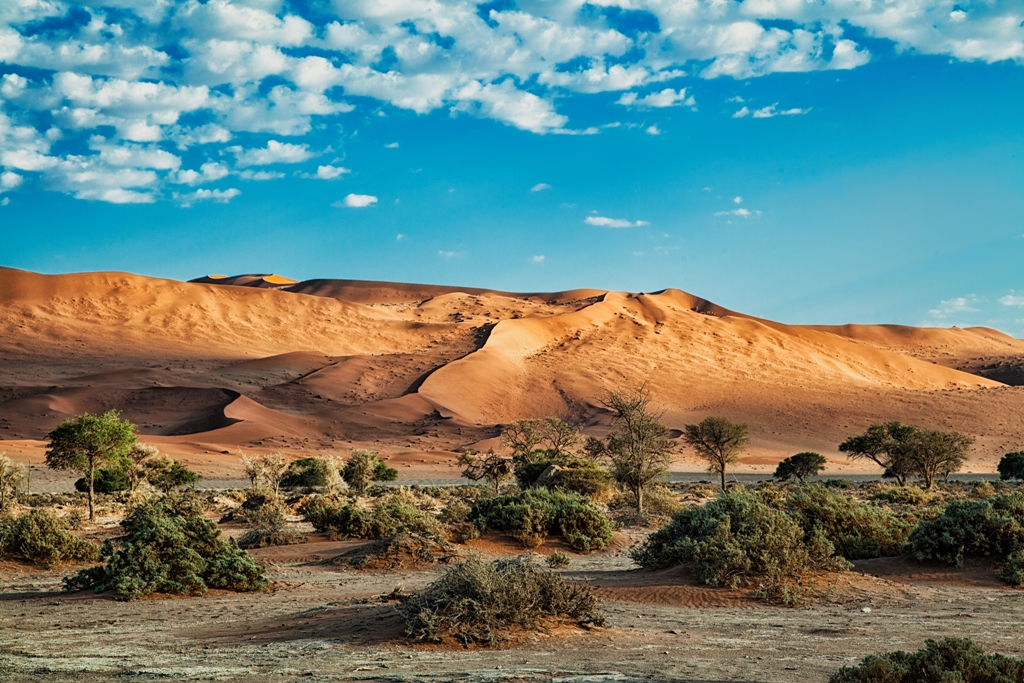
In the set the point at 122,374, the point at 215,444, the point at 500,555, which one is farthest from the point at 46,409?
the point at 500,555

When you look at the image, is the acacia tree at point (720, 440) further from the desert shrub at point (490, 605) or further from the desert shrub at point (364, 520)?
the desert shrub at point (490, 605)

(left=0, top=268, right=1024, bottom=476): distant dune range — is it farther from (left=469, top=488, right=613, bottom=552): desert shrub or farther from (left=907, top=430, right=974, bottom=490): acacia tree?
(left=469, top=488, right=613, bottom=552): desert shrub

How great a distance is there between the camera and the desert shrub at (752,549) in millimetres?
11609

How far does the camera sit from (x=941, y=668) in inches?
220

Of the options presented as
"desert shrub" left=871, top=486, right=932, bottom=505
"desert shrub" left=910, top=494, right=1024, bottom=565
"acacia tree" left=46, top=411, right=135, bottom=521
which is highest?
"acacia tree" left=46, top=411, right=135, bottom=521

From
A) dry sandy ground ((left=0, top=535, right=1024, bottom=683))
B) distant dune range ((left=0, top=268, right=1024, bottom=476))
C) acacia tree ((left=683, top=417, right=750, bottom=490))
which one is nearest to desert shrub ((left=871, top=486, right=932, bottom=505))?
acacia tree ((left=683, top=417, right=750, bottom=490))

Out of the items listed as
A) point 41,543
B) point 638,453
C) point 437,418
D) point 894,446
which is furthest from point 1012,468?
point 41,543

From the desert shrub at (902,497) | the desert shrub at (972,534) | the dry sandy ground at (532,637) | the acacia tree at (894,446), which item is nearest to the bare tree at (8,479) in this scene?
the dry sandy ground at (532,637)

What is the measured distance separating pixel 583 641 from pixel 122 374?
271 feet

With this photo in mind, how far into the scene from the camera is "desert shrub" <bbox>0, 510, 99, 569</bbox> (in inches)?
639

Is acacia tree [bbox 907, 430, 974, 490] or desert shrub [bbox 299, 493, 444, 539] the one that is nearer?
desert shrub [bbox 299, 493, 444, 539]

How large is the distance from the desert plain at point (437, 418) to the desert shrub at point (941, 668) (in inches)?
46.5

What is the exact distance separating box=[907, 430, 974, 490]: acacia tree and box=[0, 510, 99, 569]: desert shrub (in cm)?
3299

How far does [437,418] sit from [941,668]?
71.0 meters
